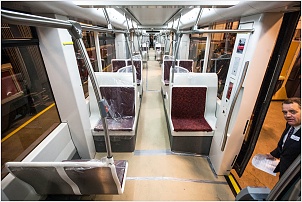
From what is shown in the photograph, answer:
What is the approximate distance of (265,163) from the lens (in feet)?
5.54

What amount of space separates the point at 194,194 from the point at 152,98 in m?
3.29

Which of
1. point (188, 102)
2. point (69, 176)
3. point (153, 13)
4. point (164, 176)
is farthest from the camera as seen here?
point (153, 13)

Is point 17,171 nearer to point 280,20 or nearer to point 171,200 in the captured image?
point 171,200

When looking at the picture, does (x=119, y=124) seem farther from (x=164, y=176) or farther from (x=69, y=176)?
(x=69, y=176)

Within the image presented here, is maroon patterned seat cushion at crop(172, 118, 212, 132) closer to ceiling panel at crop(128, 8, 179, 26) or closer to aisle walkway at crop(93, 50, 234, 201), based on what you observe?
aisle walkway at crop(93, 50, 234, 201)

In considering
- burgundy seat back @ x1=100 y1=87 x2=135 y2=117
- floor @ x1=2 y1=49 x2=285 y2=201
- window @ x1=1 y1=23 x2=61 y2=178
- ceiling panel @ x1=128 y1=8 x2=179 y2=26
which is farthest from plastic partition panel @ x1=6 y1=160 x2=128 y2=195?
ceiling panel @ x1=128 y1=8 x2=179 y2=26

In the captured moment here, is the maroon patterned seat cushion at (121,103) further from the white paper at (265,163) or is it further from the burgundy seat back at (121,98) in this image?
the white paper at (265,163)

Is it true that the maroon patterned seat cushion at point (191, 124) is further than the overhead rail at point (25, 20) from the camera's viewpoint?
Yes

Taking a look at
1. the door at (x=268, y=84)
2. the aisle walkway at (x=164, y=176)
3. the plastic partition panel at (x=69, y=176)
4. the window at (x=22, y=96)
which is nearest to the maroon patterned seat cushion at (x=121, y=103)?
the aisle walkway at (x=164, y=176)

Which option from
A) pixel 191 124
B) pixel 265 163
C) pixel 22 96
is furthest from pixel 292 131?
pixel 22 96

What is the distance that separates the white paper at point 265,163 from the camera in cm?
166

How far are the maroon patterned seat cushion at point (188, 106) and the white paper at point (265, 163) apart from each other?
37.9 inches

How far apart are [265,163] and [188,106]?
142cm

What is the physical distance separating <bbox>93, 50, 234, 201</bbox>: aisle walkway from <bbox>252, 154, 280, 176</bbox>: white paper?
0.61m
